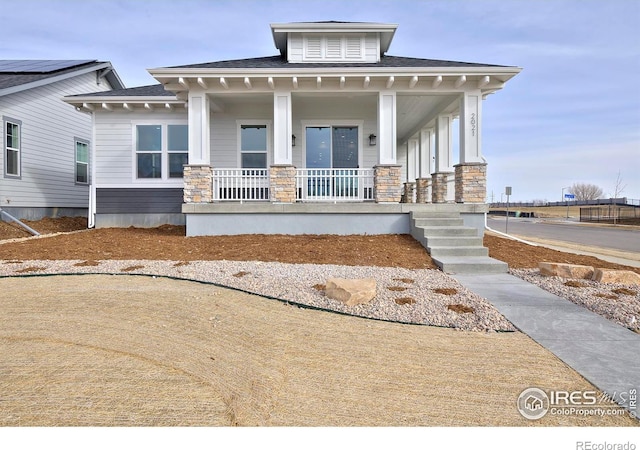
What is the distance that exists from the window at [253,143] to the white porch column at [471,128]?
5798 mm

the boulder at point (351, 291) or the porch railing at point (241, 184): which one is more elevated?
the porch railing at point (241, 184)

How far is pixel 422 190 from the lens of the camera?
11953 millimetres

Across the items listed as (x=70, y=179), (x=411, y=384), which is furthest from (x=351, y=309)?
(x=70, y=179)

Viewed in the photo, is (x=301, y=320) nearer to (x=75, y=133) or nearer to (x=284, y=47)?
(x=284, y=47)

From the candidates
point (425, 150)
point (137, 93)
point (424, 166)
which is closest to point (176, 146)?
point (137, 93)

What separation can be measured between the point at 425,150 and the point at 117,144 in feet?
35.1

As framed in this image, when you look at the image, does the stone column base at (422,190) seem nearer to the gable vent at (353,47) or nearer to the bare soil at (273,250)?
the bare soil at (273,250)

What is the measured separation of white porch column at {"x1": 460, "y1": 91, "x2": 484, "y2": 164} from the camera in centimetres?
860

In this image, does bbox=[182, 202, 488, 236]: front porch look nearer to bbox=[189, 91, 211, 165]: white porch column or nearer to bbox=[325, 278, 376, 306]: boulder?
bbox=[189, 91, 211, 165]: white porch column

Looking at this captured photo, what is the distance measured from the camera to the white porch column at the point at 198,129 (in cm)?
872

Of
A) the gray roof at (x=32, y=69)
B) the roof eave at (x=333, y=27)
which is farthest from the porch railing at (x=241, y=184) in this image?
the gray roof at (x=32, y=69)

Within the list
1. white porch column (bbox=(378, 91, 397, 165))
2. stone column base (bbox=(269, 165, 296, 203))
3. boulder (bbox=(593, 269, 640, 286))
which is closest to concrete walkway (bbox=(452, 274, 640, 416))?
boulder (bbox=(593, 269, 640, 286))

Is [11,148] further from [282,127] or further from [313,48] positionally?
[313,48]

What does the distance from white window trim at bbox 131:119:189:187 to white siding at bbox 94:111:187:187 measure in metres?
0.03
